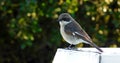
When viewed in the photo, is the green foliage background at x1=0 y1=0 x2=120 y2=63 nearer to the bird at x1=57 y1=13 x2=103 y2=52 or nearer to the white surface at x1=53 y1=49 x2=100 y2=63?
the bird at x1=57 y1=13 x2=103 y2=52

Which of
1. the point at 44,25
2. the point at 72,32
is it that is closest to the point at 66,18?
the point at 72,32

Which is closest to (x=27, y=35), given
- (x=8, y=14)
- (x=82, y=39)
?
(x=8, y=14)

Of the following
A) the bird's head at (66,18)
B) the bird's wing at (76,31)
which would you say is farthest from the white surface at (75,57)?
the bird's head at (66,18)

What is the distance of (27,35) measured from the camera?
7312 mm

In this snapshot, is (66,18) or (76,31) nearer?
(76,31)

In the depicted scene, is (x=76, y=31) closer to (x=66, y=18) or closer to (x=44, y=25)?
(x=66, y=18)

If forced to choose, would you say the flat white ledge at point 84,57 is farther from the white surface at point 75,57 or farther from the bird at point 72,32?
the bird at point 72,32

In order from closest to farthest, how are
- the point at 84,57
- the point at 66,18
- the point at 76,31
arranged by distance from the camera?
the point at 84,57 < the point at 76,31 < the point at 66,18

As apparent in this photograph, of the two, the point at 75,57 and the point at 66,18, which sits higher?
→ the point at 66,18

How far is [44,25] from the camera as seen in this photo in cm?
794

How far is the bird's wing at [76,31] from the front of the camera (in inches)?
201

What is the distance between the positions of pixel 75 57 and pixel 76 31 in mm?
1650

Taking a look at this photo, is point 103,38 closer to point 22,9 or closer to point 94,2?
point 94,2

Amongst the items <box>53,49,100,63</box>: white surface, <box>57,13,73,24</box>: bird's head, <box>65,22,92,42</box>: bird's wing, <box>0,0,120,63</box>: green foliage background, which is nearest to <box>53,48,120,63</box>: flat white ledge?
<box>53,49,100,63</box>: white surface
